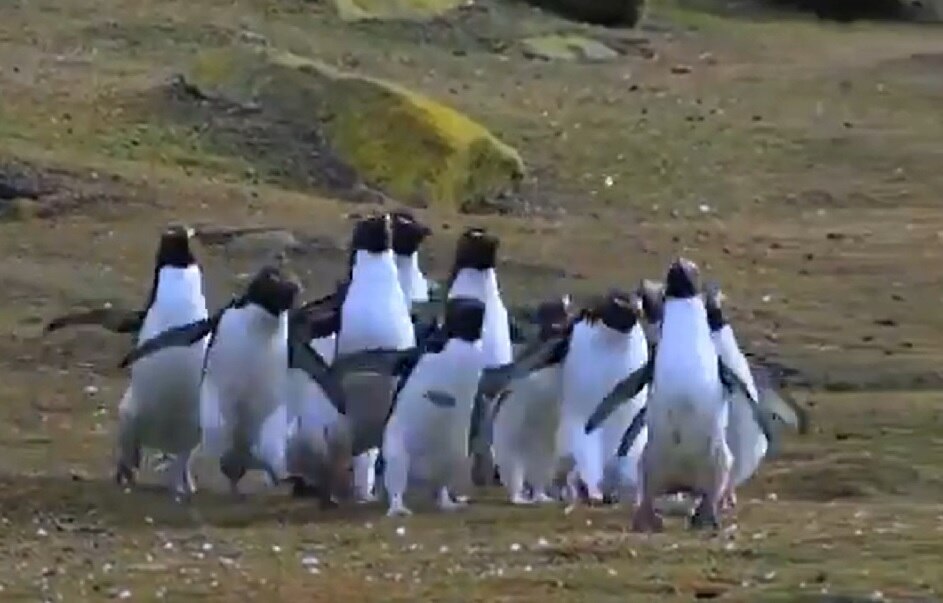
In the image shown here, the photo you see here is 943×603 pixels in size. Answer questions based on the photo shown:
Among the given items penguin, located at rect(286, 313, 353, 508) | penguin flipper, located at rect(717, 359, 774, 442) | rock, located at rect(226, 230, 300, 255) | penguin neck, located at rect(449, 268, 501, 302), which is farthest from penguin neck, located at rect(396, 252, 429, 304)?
rock, located at rect(226, 230, 300, 255)

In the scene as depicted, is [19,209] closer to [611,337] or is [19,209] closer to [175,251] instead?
[175,251]

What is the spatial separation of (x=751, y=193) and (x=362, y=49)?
22.8 feet

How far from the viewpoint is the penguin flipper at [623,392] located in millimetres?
9969

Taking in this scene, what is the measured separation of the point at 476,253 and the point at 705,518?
7.33 feet

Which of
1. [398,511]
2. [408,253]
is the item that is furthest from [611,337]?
[408,253]

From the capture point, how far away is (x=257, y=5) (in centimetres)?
2897

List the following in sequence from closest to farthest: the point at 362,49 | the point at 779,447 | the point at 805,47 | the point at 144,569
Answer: the point at 144,569 < the point at 779,447 < the point at 362,49 < the point at 805,47

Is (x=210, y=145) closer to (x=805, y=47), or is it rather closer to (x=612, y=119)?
(x=612, y=119)

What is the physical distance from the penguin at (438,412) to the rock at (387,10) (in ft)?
60.6

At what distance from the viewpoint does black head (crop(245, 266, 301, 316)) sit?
10438 millimetres

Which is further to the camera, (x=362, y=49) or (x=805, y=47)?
(x=805, y=47)

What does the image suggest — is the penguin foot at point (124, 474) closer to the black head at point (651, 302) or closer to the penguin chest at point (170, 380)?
the penguin chest at point (170, 380)

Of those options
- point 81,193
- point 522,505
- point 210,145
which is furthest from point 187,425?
point 210,145

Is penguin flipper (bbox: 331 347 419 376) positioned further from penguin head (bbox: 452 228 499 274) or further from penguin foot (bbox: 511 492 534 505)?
penguin head (bbox: 452 228 499 274)
